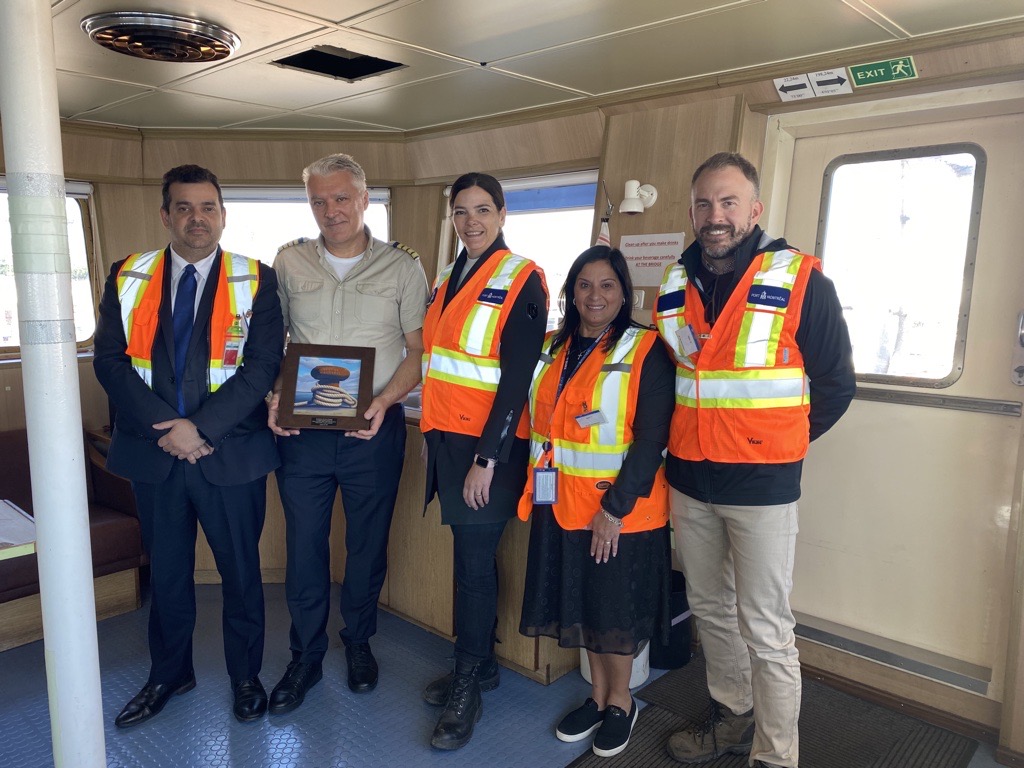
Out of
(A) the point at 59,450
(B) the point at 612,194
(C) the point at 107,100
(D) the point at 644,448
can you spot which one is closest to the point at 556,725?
(D) the point at 644,448

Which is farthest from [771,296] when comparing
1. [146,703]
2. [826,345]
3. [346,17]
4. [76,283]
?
[76,283]

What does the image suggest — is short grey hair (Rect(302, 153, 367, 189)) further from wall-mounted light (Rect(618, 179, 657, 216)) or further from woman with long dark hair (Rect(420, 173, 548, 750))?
wall-mounted light (Rect(618, 179, 657, 216))

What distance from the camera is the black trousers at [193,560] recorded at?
266 cm

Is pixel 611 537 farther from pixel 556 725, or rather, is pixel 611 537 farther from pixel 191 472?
pixel 191 472

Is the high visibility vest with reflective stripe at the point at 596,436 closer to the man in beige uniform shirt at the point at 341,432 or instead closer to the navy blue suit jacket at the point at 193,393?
the man in beige uniform shirt at the point at 341,432

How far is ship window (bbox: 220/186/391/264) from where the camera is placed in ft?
15.9

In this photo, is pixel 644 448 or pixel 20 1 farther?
pixel 644 448

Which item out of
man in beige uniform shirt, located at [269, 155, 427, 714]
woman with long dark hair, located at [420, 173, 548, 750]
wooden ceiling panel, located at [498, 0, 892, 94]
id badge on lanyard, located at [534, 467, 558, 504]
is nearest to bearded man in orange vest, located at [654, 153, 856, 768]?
id badge on lanyard, located at [534, 467, 558, 504]

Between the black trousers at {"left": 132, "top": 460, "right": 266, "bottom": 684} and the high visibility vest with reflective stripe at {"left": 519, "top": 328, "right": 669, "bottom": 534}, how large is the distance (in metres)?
1.10

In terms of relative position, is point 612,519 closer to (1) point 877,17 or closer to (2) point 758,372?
(2) point 758,372

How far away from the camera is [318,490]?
282cm

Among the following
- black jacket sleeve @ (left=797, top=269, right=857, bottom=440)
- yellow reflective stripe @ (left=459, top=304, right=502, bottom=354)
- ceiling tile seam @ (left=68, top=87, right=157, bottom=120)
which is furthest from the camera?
ceiling tile seam @ (left=68, top=87, right=157, bottom=120)

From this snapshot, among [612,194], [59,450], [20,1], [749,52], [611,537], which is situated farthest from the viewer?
[612,194]

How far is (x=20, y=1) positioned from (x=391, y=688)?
2554mm
